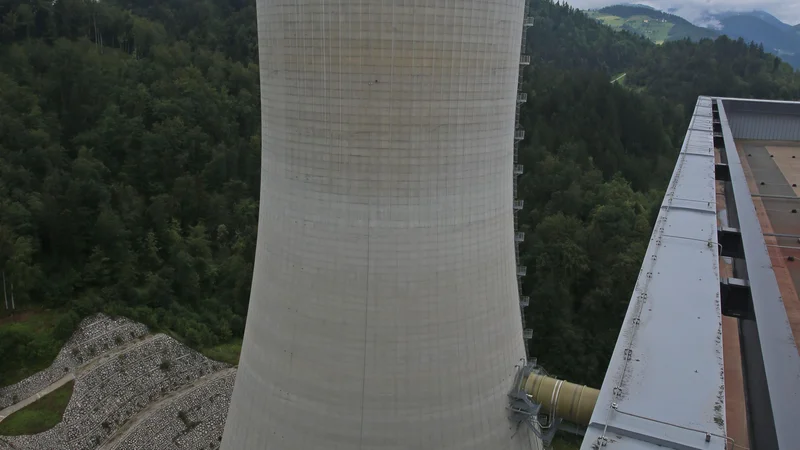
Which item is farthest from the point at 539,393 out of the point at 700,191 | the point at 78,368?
the point at 78,368

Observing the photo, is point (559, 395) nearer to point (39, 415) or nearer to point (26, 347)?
point (39, 415)

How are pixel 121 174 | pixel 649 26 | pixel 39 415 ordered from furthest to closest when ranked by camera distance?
pixel 649 26 < pixel 121 174 < pixel 39 415

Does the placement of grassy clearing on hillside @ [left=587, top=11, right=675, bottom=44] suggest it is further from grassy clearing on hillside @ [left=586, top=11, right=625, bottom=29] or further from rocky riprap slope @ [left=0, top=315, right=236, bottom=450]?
rocky riprap slope @ [left=0, top=315, right=236, bottom=450]

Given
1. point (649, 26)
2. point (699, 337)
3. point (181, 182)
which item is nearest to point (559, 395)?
point (699, 337)

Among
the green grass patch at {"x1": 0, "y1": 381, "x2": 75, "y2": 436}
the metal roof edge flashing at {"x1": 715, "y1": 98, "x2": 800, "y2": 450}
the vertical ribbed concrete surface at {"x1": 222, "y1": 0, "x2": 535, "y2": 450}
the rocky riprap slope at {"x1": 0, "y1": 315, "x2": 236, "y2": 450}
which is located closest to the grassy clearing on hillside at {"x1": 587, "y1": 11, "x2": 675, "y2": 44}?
the rocky riprap slope at {"x1": 0, "y1": 315, "x2": 236, "y2": 450}

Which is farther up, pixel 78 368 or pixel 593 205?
pixel 593 205

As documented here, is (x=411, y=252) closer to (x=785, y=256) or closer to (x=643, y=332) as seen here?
(x=643, y=332)
